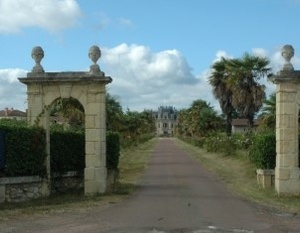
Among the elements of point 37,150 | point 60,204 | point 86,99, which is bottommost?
point 60,204

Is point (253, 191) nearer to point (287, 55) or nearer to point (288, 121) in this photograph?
point (288, 121)

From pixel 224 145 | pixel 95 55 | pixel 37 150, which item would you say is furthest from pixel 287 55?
pixel 224 145

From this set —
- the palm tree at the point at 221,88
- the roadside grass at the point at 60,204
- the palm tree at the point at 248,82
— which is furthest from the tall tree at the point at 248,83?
the roadside grass at the point at 60,204

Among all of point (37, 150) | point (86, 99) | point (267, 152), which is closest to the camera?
point (37, 150)

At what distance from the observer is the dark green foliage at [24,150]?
1666 cm

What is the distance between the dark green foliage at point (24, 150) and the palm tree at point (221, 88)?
3239 centimetres

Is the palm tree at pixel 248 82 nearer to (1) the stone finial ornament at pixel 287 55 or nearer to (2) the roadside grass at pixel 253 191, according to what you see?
(2) the roadside grass at pixel 253 191

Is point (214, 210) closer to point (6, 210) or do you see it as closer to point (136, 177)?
point (6, 210)

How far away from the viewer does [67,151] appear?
1978cm

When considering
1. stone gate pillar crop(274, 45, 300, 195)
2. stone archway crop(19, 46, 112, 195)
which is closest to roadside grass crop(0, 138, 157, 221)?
stone archway crop(19, 46, 112, 195)

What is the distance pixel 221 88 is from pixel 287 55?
1225 inches

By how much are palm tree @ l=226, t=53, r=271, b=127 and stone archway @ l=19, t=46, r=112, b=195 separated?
22.7 metres

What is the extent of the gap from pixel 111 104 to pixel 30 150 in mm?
21635

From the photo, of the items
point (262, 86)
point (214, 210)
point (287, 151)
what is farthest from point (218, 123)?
point (214, 210)
